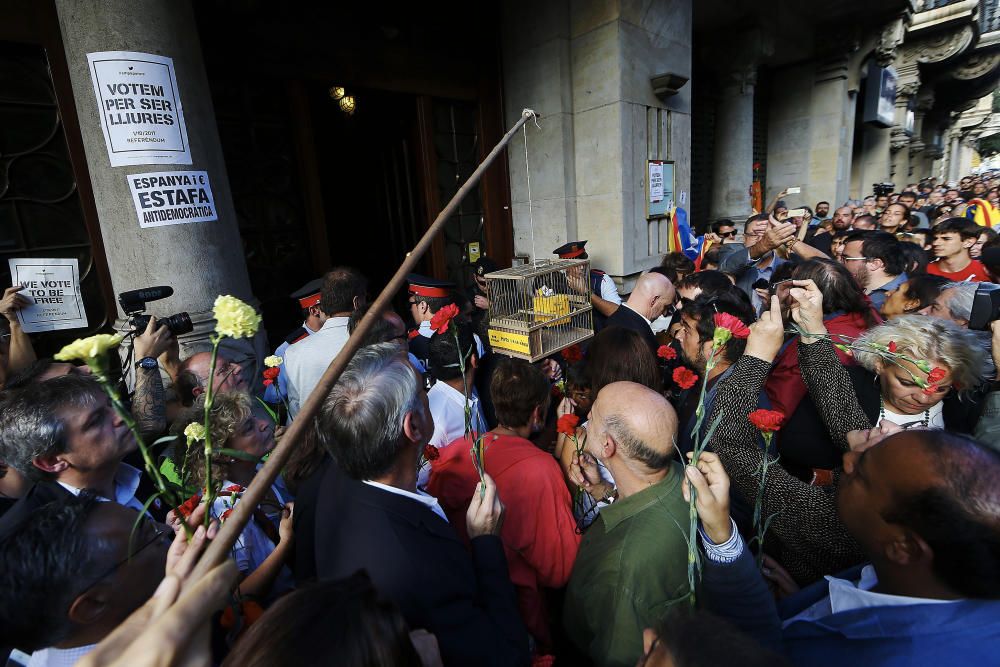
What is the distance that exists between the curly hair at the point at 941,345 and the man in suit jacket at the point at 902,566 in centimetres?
88

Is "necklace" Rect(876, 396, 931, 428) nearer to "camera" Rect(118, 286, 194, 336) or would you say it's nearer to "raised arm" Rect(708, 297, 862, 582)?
"raised arm" Rect(708, 297, 862, 582)

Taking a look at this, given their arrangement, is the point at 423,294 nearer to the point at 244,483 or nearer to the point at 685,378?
the point at 244,483

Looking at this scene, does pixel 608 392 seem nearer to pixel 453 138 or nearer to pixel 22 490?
pixel 22 490

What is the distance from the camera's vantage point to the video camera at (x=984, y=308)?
2.39 m

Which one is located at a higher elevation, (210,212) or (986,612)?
(210,212)

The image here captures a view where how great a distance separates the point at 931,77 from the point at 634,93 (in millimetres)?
22678

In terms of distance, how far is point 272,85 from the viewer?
4.23 metres

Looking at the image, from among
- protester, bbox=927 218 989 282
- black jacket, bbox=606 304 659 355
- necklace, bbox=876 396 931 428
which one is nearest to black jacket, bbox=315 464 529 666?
necklace, bbox=876 396 931 428

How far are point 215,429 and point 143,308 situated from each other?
1282mm

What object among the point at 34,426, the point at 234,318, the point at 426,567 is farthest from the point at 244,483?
the point at 234,318

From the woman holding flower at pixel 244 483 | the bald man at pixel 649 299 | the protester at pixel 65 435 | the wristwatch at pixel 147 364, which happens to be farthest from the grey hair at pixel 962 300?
the wristwatch at pixel 147 364

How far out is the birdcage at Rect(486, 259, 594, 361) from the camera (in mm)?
2629

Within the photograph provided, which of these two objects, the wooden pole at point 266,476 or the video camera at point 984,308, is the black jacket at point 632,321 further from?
the wooden pole at point 266,476

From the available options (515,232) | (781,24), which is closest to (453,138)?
(515,232)
